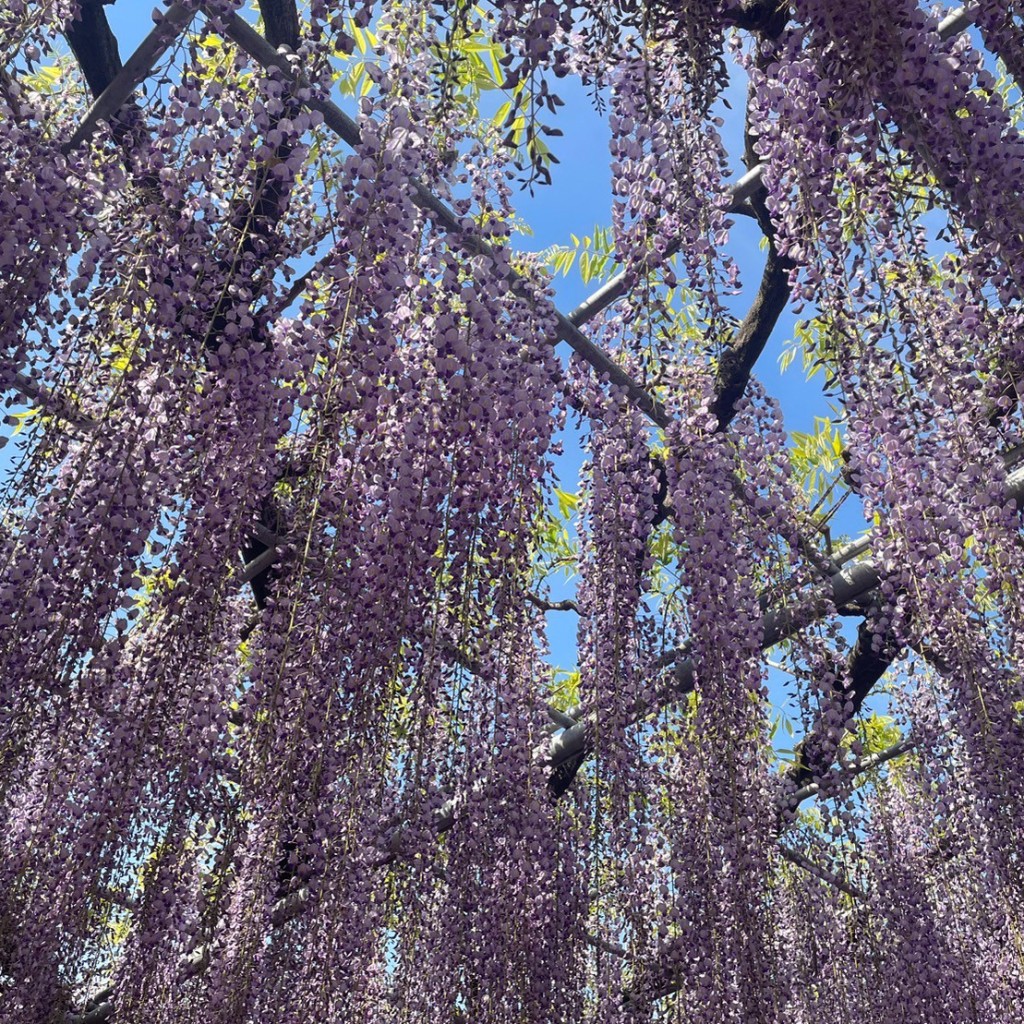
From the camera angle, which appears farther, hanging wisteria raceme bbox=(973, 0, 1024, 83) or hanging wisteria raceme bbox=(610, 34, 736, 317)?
hanging wisteria raceme bbox=(610, 34, 736, 317)

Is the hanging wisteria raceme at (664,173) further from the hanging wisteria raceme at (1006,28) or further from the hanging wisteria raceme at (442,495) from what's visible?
the hanging wisteria raceme at (1006,28)

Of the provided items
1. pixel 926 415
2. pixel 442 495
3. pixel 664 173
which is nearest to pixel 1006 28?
pixel 664 173

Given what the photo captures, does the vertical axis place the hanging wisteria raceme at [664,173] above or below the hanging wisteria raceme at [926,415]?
above

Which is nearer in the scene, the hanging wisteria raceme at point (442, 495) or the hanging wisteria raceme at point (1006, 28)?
the hanging wisteria raceme at point (1006, 28)

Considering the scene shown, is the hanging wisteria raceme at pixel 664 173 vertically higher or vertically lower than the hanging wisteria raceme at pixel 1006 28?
higher

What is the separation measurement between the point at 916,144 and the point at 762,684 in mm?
2193

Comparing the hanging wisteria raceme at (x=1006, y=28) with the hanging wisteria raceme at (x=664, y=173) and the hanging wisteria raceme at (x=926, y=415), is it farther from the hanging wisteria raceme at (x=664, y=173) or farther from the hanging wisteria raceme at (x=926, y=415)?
the hanging wisteria raceme at (x=664, y=173)

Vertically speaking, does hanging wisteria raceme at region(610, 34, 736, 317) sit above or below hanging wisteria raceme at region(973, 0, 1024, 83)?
above

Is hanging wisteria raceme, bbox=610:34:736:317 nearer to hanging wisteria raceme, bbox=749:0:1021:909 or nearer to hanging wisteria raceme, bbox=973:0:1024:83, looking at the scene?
hanging wisteria raceme, bbox=749:0:1021:909

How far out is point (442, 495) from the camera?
3041 mm

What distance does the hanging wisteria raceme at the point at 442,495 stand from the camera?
2701 millimetres

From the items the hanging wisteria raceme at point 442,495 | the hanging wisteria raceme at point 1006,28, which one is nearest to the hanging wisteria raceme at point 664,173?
the hanging wisteria raceme at point 442,495

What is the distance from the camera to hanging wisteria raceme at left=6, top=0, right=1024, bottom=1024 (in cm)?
270

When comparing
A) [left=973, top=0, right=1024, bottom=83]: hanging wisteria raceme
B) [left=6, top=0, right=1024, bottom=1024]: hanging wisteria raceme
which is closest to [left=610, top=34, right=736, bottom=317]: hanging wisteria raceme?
[left=6, top=0, right=1024, bottom=1024]: hanging wisteria raceme
